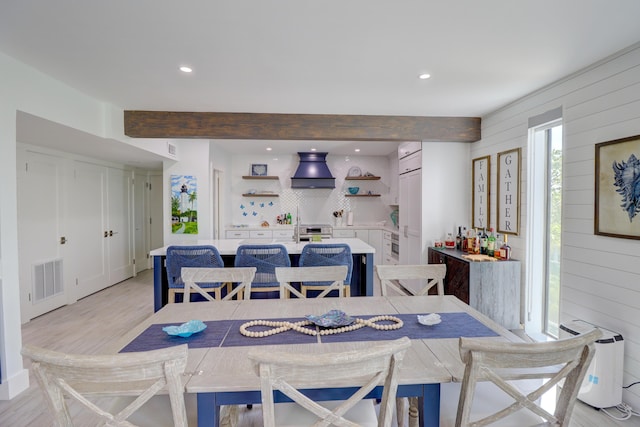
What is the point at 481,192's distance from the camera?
13.2 feet

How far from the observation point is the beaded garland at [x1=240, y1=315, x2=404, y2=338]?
5.03 feet

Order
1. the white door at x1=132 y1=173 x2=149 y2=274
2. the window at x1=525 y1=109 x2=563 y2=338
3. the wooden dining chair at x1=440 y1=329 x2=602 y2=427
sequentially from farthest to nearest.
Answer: the white door at x1=132 y1=173 x2=149 y2=274
the window at x1=525 y1=109 x2=563 y2=338
the wooden dining chair at x1=440 y1=329 x2=602 y2=427

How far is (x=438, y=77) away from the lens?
2.72 m

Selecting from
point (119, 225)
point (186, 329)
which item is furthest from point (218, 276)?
point (119, 225)

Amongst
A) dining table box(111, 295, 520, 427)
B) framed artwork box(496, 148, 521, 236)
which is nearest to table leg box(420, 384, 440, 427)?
dining table box(111, 295, 520, 427)

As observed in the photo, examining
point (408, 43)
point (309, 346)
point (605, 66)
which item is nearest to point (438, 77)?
point (408, 43)

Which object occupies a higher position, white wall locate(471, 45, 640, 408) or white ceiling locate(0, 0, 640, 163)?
white ceiling locate(0, 0, 640, 163)

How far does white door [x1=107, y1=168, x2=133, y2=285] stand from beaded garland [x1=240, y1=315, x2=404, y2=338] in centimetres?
476

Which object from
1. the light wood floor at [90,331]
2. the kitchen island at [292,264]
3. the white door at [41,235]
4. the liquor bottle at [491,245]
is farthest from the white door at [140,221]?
the liquor bottle at [491,245]

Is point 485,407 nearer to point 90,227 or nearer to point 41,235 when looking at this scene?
point 41,235

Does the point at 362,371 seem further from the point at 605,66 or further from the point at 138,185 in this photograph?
the point at 138,185

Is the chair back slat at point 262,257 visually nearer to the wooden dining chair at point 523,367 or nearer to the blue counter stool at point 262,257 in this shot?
the blue counter stool at point 262,257

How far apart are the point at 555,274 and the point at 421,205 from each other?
65.7 inches

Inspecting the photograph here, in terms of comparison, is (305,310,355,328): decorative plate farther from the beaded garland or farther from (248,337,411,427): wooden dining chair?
(248,337,411,427): wooden dining chair
